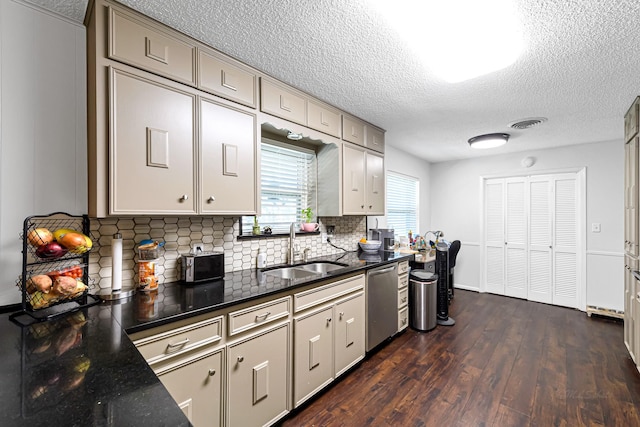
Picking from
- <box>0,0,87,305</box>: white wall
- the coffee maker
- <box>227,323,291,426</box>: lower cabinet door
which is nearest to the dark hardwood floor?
<box>227,323,291,426</box>: lower cabinet door

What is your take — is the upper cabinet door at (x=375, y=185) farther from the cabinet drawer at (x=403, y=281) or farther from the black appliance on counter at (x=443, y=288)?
the black appliance on counter at (x=443, y=288)

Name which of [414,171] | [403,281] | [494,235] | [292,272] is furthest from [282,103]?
[494,235]

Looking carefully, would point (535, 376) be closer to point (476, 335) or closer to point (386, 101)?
point (476, 335)

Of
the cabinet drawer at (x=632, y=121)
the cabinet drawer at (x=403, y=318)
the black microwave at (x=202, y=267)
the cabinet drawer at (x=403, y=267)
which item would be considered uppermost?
the cabinet drawer at (x=632, y=121)

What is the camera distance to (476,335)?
128 inches

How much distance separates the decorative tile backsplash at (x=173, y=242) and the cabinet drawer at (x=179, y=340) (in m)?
0.64

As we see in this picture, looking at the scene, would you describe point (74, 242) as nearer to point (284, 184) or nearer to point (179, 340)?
point (179, 340)

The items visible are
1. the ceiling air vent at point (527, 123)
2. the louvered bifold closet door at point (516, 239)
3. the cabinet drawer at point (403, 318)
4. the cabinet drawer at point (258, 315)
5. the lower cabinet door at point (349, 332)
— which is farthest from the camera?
the louvered bifold closet door at point (516, 239)

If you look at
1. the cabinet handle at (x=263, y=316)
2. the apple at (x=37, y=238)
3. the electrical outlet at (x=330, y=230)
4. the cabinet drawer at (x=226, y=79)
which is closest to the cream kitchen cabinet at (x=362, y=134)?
the electrical outlet at (x=330, y=230)

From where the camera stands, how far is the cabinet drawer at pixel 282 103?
84.0 inches

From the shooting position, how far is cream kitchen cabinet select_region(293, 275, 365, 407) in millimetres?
1955

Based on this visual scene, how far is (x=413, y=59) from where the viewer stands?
1.94 meters

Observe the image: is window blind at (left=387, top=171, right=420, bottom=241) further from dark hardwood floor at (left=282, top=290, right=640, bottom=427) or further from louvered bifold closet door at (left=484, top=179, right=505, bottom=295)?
dark hardwood floor at (left=282, top=290, right=640, bottom=427)

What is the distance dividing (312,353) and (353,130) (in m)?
2.18
